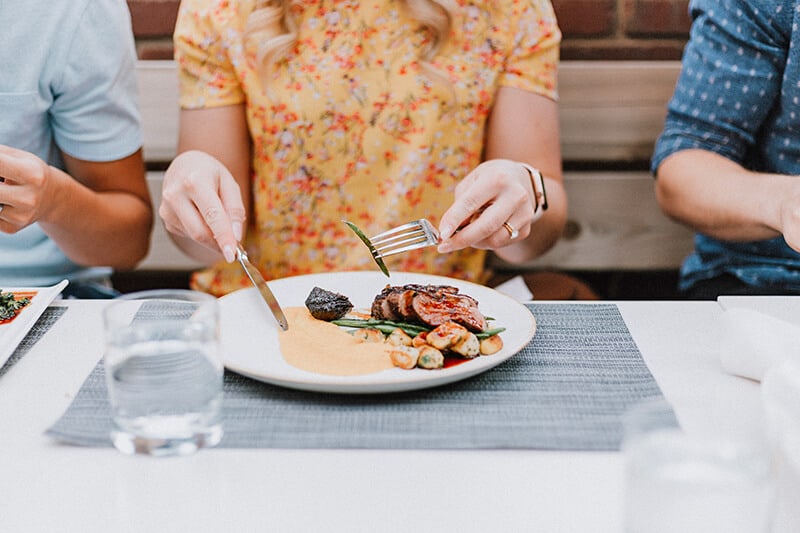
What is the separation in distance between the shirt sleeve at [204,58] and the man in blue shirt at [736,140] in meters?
0.81

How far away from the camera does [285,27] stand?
1.47 meters

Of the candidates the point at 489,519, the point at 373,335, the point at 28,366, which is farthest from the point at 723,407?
the point at 28,366

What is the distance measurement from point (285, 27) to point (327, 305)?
0.67 metres

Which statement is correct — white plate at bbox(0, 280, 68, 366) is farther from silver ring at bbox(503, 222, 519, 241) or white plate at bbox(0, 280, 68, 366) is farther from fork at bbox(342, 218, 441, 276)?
silver ring at bbox(503, 222, 519, 241)

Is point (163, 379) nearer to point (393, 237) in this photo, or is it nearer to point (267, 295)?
point (267, 295)

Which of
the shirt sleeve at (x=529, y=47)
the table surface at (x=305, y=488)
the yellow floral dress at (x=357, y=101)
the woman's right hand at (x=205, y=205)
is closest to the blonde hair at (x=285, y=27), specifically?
the yellow floral dress at (x=357, y=101)

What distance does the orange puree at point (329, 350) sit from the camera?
0.86m

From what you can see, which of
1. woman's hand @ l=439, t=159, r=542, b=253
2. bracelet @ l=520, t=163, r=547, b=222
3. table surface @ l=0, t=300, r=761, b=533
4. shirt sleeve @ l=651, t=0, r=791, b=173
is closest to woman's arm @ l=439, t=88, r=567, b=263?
bracelet @ l=520, t=163, r=547, b=222

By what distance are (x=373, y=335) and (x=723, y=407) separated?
441 mm

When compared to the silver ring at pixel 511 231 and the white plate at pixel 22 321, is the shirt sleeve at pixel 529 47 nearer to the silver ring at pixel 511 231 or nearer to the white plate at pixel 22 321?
the silver ring at pixel 511 231

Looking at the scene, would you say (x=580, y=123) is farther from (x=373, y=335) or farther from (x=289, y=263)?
(x=373, y=335)

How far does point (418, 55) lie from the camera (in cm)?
150

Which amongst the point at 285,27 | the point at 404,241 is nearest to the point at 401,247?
the point at 404,241

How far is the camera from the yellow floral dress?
4.86ft
